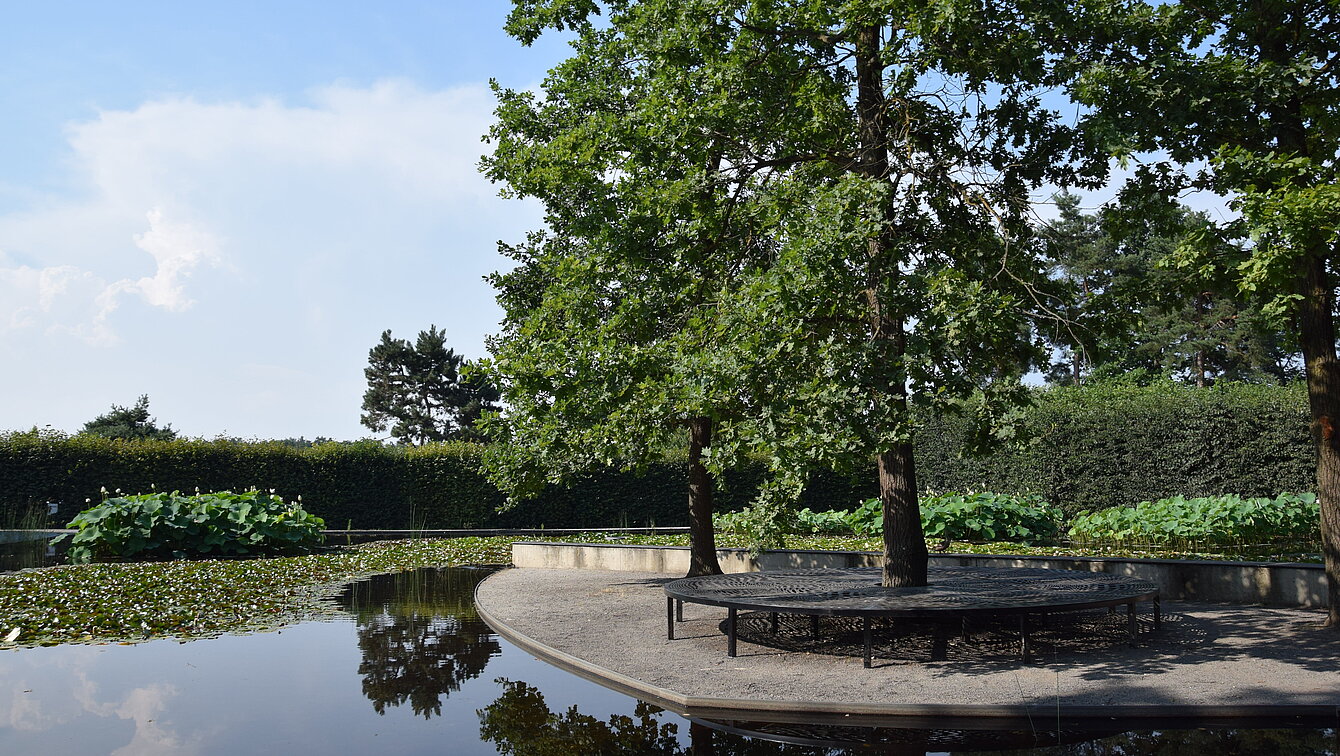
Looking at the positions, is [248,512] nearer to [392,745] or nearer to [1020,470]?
[392,745]

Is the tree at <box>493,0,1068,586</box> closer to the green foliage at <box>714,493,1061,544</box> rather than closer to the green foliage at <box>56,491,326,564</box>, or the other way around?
the green foliage at <box>714,493,1061,544</box>

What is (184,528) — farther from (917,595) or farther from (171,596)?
(917,595)

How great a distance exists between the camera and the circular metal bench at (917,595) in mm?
7844

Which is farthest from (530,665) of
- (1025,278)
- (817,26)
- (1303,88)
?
(1303,88)

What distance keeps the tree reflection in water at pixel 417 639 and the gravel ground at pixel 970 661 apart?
601 millimetres

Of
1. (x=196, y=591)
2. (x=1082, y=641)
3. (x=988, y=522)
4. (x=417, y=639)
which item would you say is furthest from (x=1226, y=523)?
(x=196, y=591)

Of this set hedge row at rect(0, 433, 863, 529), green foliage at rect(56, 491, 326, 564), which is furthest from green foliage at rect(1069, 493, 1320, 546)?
green foliage at rect(56, 491, 326, 564)

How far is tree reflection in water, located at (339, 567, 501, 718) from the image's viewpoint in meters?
8.05

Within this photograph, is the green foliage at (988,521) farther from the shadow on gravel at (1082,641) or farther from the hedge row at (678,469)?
the shadow on gravel at (1082,641)

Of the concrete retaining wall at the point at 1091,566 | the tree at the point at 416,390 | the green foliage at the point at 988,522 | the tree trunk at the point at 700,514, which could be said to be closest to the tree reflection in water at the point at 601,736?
the tree trunk at the point at 700,514

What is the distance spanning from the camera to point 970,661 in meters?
8.38

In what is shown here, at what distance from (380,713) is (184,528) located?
13410 mm

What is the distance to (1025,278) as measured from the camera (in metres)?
9.96

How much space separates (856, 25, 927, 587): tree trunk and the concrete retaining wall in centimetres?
Answer: 455
